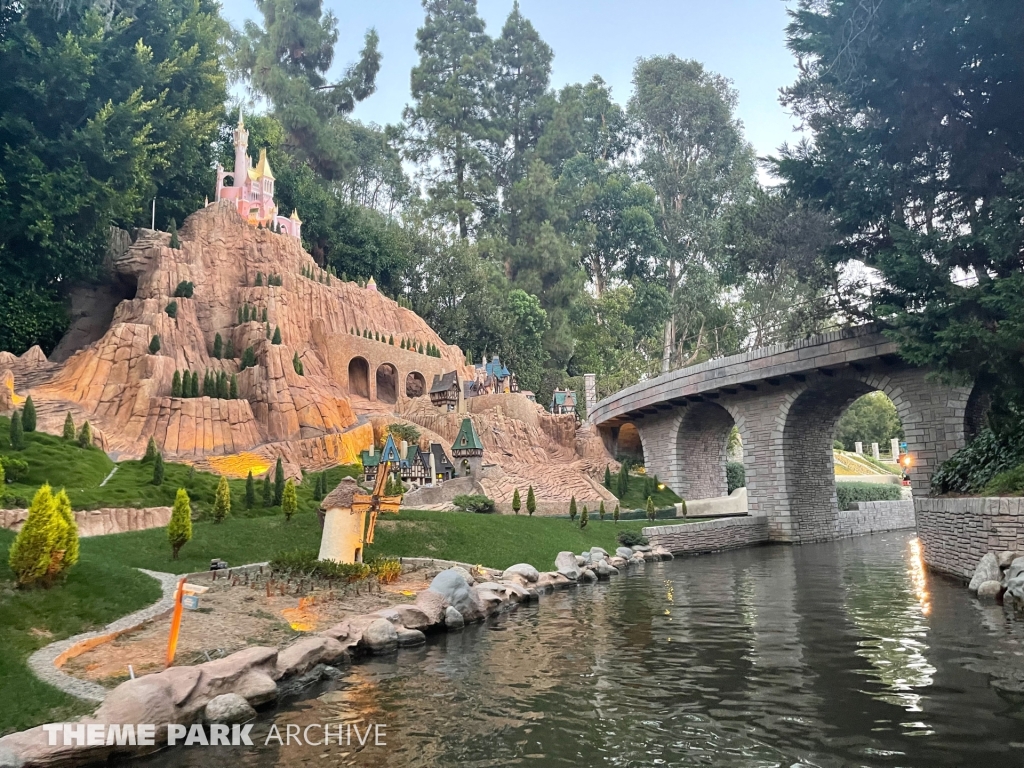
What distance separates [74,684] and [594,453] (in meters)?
39.8

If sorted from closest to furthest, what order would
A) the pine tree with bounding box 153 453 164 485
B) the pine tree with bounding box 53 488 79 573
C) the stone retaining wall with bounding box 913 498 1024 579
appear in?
the pine tree with bounding box 53 488 79 573, the stone retaining wall with bounding box 913 498 1024 579, the pine tree with bounding box 153 453 164 485

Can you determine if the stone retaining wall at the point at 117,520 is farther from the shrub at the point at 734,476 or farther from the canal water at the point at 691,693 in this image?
the shrub at the point at 734,476

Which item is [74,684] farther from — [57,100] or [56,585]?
[57,100]

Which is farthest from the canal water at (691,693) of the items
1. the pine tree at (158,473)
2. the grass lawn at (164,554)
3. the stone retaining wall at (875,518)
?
the stone retaining wall at (875,518)

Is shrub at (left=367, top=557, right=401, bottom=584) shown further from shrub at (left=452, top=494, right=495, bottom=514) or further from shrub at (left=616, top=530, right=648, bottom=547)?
shrub at (left=616, top=530, right=648, bottom=547)

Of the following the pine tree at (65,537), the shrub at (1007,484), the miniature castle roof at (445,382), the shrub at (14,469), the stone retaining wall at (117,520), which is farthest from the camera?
the miniature castle roof at (445,382)

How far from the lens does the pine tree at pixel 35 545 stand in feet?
39.3

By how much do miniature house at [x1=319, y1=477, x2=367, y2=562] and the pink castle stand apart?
129 feet

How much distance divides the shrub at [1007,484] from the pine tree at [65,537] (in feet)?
71.3

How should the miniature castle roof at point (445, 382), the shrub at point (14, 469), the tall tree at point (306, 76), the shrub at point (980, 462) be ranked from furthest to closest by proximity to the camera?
the tall tree at point (306, 76) → the miniature castle roof at point (445, 382) → the shrub at point (14, 469) → the shrub at point (980, 462)

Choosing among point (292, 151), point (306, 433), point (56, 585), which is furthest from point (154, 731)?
point (292, 151)

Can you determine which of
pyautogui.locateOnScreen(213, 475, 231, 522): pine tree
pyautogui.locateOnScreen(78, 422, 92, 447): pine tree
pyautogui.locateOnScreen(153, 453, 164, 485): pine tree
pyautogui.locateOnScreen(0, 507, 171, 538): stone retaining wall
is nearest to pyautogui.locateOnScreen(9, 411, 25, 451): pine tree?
pyautogui.locateOnScreen(78, 422, 92, 447): pine tree

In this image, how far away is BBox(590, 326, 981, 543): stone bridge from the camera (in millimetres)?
28875

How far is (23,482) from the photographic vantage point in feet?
74.3
